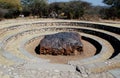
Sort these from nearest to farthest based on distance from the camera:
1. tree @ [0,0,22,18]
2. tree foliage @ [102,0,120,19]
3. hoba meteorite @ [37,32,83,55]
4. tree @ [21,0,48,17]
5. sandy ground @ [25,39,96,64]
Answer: sandy ground @ [25,39,96,64] → hoba meteorite @ [37,32,83,55] → tree @ [0,0,22,18] → tree foliage @ [102,0,120,19] → tree @ [21,0,48,17]

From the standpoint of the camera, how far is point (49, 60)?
866 cm

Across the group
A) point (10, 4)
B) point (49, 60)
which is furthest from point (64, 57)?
point (10, 4)

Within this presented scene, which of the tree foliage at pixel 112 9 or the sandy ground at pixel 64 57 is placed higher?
the tree foliage at pixel 112 9

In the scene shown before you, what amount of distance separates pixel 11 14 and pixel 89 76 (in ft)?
49.1

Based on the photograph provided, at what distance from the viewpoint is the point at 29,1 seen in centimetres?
2166

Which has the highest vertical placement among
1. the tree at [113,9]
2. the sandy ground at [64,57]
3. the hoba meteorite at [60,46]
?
the tree at [113,9]

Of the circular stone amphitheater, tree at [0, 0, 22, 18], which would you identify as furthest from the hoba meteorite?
tree at [0, 0, 22, 18]

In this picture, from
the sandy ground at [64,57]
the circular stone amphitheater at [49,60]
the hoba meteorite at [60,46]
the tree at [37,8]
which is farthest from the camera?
the tree at [37,8]

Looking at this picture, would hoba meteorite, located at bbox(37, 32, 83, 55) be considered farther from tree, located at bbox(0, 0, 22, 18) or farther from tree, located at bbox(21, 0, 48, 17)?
tree, located at bbox(21, 0, 48, 17)

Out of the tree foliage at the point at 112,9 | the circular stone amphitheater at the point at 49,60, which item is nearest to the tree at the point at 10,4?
the circular stone amphitheater at the point at 49,60

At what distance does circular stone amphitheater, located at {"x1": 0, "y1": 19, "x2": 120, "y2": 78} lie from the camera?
557 centimetres

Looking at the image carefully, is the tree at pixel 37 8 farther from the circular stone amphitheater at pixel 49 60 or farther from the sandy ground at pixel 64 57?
the sandy ground at pixel 64 57

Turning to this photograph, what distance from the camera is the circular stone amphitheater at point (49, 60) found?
557 cm

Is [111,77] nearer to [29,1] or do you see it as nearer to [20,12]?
[20,12]
